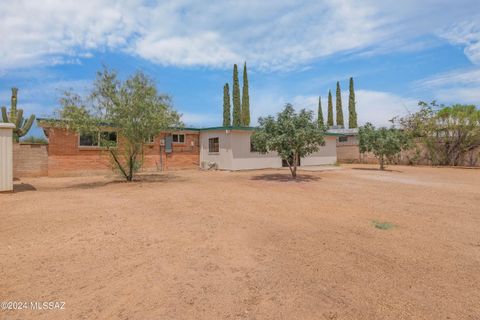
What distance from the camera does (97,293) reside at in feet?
10.9

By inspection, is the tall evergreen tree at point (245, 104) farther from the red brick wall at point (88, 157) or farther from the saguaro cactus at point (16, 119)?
the saguaro cactus at point (16, 119)

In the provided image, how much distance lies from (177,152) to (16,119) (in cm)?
943

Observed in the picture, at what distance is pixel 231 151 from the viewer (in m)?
19.5

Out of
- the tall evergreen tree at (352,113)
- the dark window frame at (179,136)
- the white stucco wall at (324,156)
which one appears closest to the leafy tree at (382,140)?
the white stucco wall at (324,156)

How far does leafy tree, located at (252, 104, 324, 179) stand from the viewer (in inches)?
533

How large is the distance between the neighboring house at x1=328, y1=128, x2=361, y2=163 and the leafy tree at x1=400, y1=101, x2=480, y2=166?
4.99 meters

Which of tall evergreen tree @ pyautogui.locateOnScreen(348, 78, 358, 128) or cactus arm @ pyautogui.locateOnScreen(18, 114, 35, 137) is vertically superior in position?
tall evergreen tree @ pyautogui.locateOnScreen(348, 78, 358, 128)

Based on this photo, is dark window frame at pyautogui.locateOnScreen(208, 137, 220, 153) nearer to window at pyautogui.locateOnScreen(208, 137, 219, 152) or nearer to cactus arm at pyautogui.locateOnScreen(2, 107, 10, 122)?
window at pyautogui.locateOnScreen(208, 137, 219, 152)

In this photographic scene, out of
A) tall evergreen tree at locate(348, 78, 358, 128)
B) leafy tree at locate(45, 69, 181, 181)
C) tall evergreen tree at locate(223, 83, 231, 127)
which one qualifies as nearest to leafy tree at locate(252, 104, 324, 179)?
leafy tree at locate(45, 69, 181, 181)

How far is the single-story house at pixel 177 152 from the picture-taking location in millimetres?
16719

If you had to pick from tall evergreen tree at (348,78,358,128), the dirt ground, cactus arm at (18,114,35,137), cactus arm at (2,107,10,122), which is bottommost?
the dirt ground

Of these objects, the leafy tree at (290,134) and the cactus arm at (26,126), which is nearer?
the leafy tree at (290,134)

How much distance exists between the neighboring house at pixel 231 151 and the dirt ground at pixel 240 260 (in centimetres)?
1158

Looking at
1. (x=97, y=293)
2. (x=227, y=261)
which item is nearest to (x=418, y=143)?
(x=227, y=261)
